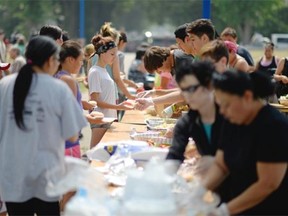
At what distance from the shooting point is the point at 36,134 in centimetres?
335

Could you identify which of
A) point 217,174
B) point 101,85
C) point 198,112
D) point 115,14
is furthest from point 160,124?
point 115,14

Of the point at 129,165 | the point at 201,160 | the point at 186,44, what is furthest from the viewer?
the point at 186,44

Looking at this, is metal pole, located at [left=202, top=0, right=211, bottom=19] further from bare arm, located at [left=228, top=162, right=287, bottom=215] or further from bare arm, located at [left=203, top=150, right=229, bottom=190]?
bare arm, located at [left=228, top=162, right=287, bottom=215]

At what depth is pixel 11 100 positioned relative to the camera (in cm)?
342

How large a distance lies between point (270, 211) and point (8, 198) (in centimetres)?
136

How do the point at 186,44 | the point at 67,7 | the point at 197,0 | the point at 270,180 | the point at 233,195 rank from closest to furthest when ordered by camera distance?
the point at 270,180, the point at 233,195, the point at 186,44, the point at 67,7, the point at 197,0

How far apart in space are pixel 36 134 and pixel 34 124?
5cm

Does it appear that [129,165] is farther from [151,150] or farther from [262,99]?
[262,99]

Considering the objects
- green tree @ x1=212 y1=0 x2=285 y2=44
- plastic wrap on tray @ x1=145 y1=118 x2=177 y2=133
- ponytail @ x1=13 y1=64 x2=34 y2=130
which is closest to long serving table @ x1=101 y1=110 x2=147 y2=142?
plastic wrap on tray @ x1=145 y1=118 x2=177 y2=133

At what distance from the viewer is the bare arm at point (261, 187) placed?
2846mm

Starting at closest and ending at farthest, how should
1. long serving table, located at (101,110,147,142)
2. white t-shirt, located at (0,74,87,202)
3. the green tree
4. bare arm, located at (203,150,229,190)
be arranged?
bare arm, located at (203,150,229,190)
white t-shirt, located at (0,74,87,202)
long serving table, located at (101,110,147,142)
the green tree

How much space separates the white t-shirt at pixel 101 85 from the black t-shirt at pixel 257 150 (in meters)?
2.84

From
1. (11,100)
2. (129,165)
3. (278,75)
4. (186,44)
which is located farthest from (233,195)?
(278,75)

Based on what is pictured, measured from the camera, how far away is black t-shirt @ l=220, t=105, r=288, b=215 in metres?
2.84
